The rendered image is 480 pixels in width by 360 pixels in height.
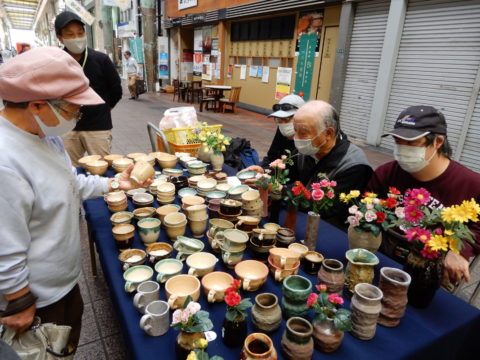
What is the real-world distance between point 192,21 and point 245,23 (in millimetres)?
3716

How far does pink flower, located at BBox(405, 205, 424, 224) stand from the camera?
127 centimetres

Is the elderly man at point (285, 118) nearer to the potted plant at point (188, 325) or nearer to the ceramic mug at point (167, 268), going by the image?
the ceramic mug at point (167, 268)

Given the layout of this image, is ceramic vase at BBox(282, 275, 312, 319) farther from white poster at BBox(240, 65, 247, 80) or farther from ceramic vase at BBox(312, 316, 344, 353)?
white poster at BBox(240, 65, 247, 80)

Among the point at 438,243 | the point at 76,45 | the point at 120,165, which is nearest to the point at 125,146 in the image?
the point at 76,45

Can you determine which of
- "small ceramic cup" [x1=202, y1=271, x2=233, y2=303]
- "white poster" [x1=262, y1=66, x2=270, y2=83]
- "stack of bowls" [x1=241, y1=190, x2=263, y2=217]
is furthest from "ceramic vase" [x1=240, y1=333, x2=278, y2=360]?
"white poster" [x1=262, y1=66, x2=270, y2=83]

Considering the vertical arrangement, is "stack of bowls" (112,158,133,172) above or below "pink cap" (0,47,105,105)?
below

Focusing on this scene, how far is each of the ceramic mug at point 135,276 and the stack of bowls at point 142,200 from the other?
0.67 m

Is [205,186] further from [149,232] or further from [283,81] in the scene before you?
[283,81]

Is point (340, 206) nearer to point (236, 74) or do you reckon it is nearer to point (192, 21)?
point (236, 74)

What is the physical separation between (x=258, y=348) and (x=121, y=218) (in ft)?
3.84

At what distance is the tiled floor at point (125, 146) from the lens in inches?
84.0

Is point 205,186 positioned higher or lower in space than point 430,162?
lower

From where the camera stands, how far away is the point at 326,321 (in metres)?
1.10

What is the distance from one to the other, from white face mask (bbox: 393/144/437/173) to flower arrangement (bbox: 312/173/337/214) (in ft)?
1.81
